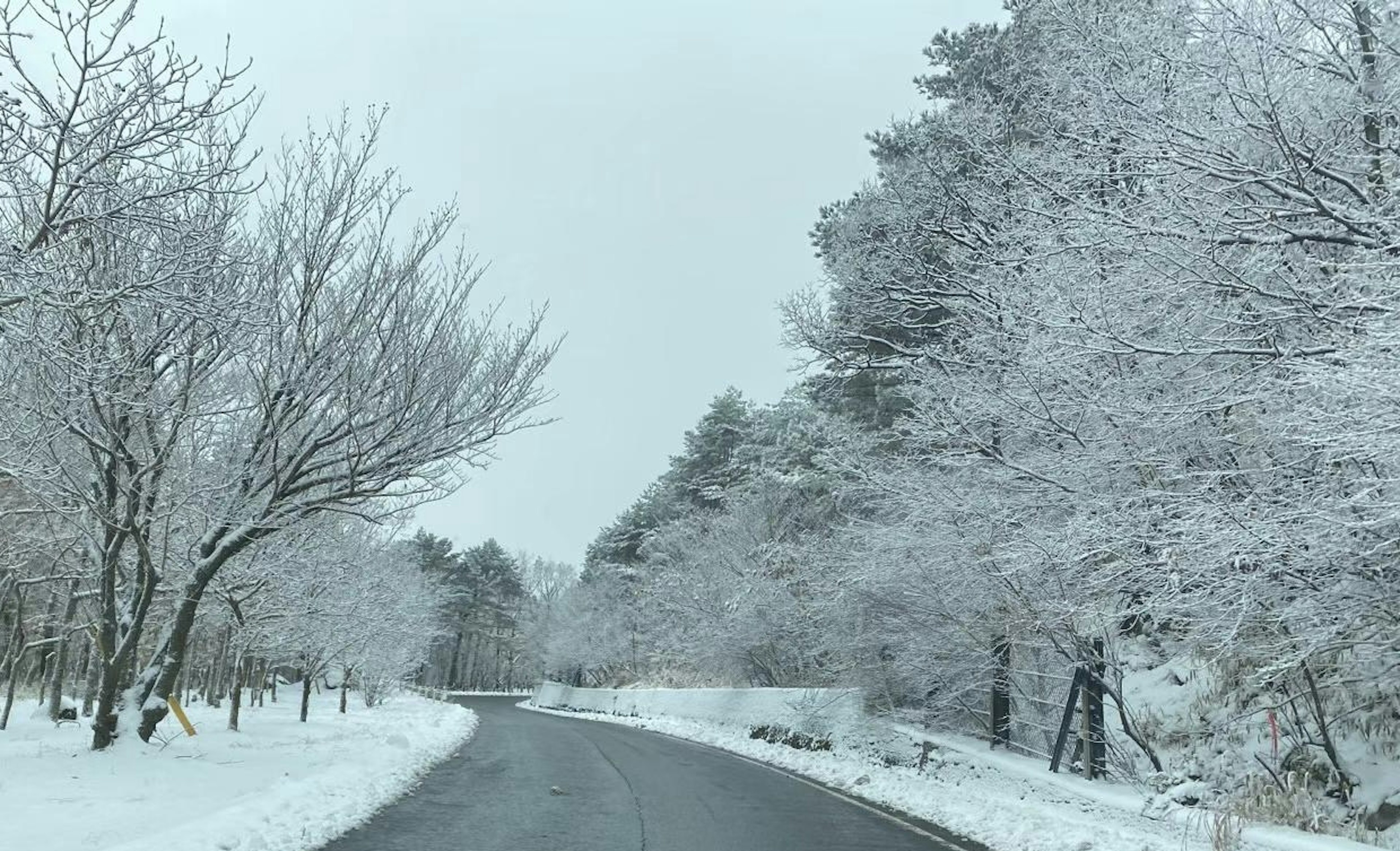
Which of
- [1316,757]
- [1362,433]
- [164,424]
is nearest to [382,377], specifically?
[164,424]

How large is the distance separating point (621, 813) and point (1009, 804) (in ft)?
14.4

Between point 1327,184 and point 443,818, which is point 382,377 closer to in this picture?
point 443,818

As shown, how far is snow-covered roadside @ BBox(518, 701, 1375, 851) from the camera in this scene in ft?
27.1

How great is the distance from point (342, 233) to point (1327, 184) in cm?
1140

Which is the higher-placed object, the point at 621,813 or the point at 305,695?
the point at 305,695

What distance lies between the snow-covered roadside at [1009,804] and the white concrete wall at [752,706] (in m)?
0.94

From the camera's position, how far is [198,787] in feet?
31.2

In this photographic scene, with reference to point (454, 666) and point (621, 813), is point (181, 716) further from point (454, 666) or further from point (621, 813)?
point (454, 666)

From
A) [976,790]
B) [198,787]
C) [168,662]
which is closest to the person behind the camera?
[198,787]

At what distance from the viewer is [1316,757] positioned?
9859 millimetres

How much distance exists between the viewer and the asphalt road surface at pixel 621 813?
855 centimetres

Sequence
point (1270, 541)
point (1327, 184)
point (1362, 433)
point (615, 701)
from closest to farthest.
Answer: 1. point (1362, 433)
2. point (1270, 541)
3. point (1327, 184)
4. point (615, 701)

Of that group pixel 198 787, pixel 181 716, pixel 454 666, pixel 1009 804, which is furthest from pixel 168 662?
pixel 454 666

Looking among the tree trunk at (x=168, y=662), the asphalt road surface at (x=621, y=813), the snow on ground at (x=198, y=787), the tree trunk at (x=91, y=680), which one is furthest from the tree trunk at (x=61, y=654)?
the asphalt road surface at (x=621, y=813)
